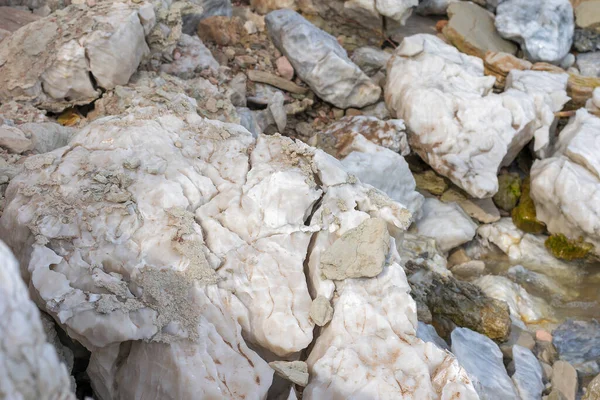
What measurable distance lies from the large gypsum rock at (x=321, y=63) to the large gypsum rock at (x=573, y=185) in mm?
2346

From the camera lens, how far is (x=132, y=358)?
246 centimetres

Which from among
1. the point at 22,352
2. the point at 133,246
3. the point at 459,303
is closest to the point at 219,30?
the point at 459,303

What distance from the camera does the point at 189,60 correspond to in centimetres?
543

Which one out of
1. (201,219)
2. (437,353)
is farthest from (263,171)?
(437,353)

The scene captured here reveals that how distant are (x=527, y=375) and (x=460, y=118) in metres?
3.17

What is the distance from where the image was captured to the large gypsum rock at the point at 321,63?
658 cm

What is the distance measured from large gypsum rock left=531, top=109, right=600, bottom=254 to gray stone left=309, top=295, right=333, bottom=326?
13.5 ft

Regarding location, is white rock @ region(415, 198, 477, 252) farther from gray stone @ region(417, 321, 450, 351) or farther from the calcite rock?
the calcite rock

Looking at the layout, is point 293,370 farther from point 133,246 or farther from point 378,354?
point 133,246

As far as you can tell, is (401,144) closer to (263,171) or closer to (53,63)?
(263,171)

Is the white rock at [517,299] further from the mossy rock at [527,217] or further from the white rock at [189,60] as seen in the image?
the white rock at [189,60]

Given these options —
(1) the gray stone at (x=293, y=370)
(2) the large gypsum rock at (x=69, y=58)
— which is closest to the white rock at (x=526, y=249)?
(1) the gray stone at (x=293, y=370)

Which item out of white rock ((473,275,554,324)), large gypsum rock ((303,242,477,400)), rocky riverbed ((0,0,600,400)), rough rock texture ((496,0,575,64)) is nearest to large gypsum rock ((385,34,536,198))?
rocky riverbed ((0,0,600,400))

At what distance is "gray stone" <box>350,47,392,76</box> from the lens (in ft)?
24.1
